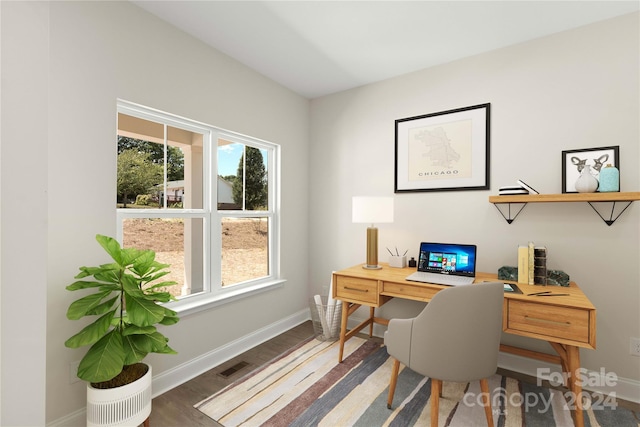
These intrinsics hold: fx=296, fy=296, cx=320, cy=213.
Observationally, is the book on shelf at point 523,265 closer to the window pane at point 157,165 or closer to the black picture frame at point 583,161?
the black picture frame at point 583,161

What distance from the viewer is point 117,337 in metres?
1.55

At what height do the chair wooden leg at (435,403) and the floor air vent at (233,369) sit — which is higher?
the chair wooden leg at (435,403)

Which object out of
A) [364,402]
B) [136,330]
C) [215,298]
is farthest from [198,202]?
[364,402]

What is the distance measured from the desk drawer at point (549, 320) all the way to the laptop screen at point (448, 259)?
485 millimetres

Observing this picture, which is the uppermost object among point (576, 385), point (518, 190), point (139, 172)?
point (139, 172)

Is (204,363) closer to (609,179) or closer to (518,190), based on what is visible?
(518,190)

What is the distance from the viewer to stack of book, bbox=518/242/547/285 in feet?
6.77

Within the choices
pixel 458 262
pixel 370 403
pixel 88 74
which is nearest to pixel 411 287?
pixel 458 262

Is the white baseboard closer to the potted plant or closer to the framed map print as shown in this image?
the potted plant

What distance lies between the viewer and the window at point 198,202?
2.06 metres

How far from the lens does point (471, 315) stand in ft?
4.97

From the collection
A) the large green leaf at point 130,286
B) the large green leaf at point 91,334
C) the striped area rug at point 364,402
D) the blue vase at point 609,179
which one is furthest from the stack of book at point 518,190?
the large green leaf at point 91,334

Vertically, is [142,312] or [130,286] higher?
[130,286]

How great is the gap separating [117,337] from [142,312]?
22cm
